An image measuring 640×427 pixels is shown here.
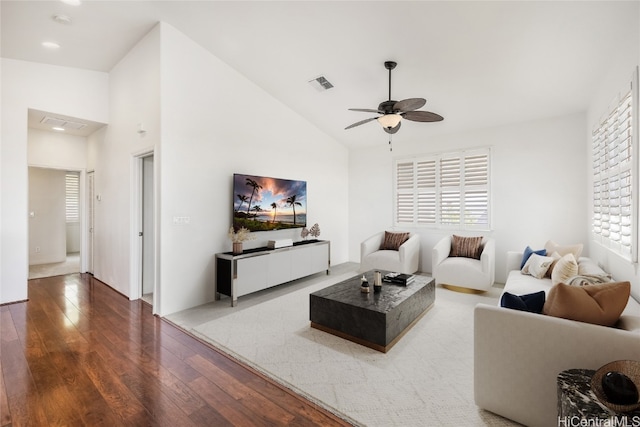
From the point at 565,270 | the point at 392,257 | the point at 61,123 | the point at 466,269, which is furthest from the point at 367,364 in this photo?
the point at 61,123

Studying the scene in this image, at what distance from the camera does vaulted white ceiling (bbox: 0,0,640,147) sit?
2.81 metres

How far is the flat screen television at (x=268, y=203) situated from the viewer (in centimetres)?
446

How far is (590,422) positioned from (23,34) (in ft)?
20.2

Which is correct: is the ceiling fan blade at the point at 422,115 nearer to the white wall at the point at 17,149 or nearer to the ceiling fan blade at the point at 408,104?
the ceiling fan blade at the point at 408,104

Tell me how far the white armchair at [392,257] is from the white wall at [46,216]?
702 cm

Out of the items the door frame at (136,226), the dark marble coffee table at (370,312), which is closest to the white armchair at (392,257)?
the dark marble coffee table at (370,312)

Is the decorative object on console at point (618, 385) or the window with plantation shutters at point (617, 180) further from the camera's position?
Result: the window with plantation shutters at point (617, 180)

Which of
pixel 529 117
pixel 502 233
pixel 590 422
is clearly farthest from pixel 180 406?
pixel 529 117

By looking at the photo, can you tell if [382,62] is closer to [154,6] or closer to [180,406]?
[154,6]

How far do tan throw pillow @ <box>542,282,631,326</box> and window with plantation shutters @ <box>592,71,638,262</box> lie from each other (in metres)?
1.04

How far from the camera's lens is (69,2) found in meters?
3.17

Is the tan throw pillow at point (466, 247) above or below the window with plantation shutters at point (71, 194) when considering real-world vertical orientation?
below

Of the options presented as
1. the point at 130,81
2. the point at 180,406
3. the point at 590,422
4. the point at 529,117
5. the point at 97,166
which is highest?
the point at 130,81

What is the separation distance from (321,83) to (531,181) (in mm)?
3831
